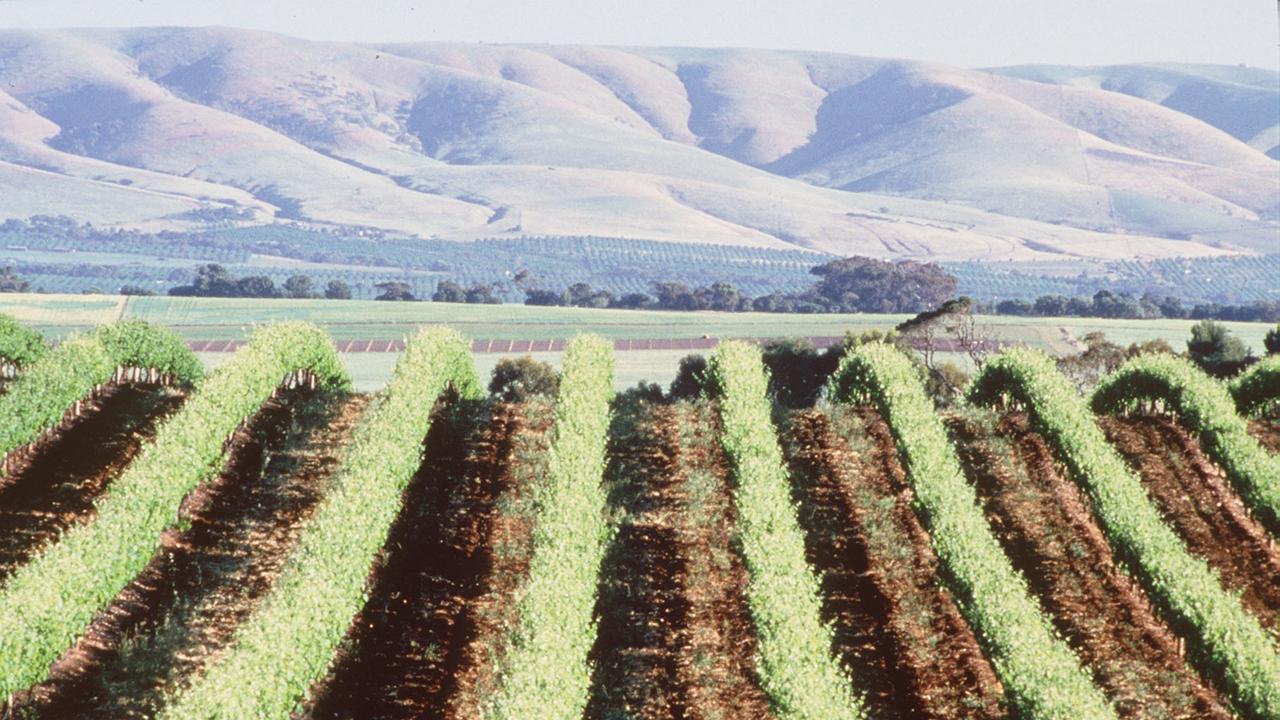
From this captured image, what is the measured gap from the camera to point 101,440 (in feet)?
108

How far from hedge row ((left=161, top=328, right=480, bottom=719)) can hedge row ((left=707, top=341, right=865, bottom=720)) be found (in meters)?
6.87

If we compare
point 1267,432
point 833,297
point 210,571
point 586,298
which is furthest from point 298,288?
point 210,571

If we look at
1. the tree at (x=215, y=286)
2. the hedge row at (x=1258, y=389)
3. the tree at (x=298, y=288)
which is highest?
the hedge row at (x=1258, y=389)

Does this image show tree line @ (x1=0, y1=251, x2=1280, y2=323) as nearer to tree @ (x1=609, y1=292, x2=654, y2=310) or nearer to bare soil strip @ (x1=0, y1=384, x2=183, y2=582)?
tree @ (x1=609, y1=292, x2=654, y2=310)

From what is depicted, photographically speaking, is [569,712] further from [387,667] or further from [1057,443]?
[1057,443]

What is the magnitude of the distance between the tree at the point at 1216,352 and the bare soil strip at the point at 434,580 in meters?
49.7

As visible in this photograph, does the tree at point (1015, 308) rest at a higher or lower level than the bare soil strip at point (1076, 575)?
lower

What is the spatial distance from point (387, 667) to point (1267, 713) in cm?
1418

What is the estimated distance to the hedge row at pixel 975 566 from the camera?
21953 mm

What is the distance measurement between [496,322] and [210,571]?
112 metres

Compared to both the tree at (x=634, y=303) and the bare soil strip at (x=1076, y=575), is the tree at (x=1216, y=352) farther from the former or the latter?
the tree at (x=634, y=303)

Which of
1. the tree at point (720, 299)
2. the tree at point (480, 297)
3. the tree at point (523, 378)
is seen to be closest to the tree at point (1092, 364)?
the tree at point (523, 378)

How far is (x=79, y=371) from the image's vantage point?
34094mm

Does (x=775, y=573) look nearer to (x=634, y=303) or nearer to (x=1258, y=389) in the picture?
(x=1258, y=389)
